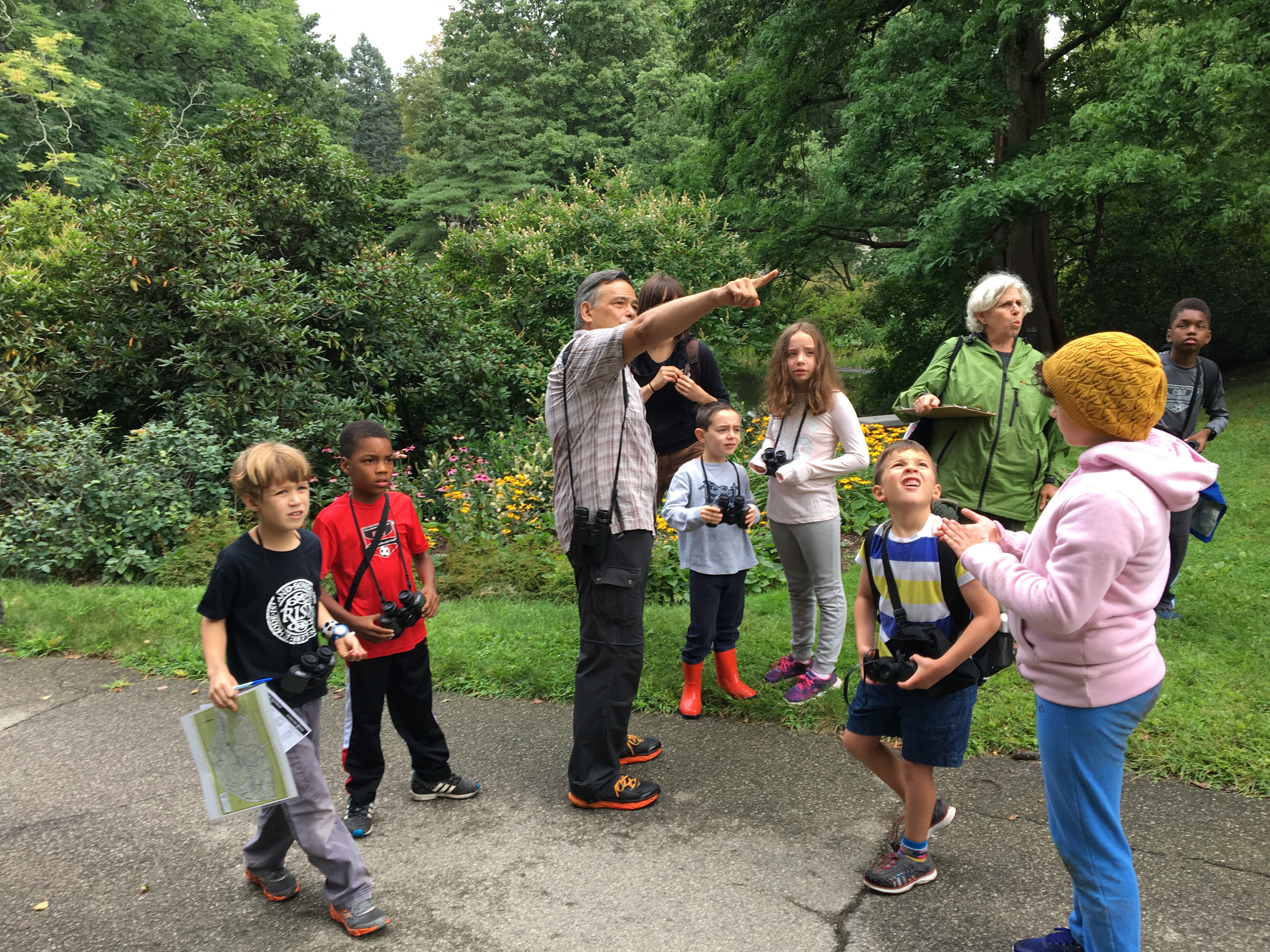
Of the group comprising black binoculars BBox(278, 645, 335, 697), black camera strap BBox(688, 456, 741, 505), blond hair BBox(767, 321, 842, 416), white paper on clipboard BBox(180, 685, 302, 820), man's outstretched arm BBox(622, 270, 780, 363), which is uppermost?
man's outstretched arm BBox(622, 270, 780, 363)

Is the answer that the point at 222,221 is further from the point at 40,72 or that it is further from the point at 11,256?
the point at 40,72

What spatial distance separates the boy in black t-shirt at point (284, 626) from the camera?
9.37 ft

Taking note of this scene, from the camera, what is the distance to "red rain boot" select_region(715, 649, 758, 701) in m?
4.50

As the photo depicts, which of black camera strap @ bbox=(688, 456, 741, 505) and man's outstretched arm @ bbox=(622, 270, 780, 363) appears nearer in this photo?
man's outstretched arm @ bbox=(622, 270, 780, 363)

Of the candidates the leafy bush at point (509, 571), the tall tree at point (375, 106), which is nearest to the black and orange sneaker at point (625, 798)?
the leafy bush at point (509, 571)

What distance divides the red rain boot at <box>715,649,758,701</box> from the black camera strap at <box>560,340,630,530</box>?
138 centimetres

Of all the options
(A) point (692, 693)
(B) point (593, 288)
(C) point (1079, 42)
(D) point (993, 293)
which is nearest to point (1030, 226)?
(C) point (1079, 42)

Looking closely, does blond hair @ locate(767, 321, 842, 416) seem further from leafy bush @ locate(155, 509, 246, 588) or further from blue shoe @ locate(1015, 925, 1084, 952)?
leafy bush @ locate(155, 509, 246, 588)

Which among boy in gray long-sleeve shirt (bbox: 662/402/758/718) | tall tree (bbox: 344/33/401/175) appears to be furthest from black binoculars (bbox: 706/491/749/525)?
tall tree (bbox: 344/33/401/175)

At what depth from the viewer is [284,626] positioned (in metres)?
2.94

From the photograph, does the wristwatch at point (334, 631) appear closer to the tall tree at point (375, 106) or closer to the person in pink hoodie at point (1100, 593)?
the person in pink hoodie at point (1100, 593)

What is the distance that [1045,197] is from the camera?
29.0 ft

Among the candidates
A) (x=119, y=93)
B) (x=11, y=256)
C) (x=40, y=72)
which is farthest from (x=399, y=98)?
(x=11, y=256)

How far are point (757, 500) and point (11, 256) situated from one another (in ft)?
34.2
